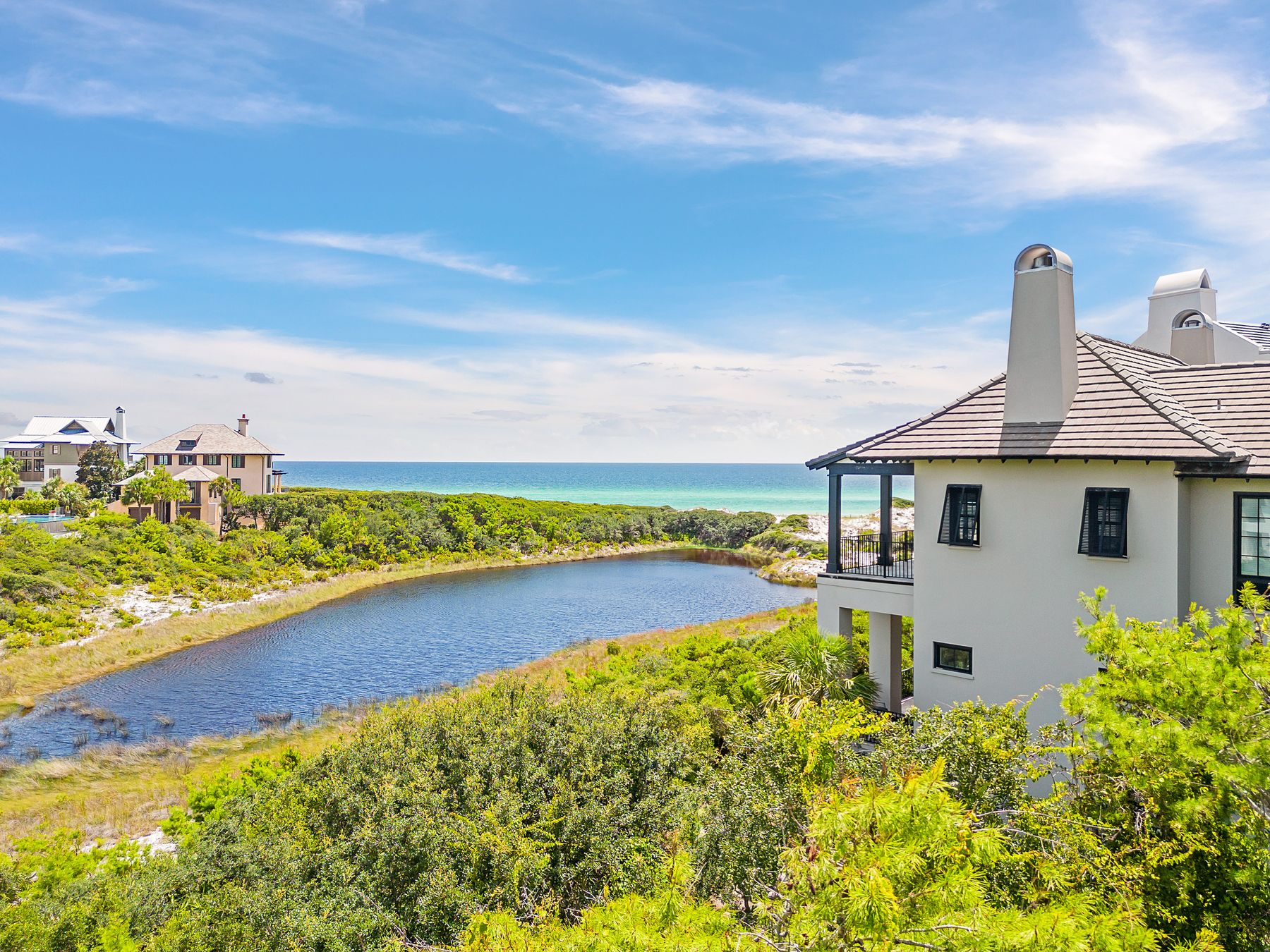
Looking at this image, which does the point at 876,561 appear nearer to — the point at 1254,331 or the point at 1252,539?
the point at 1252,539

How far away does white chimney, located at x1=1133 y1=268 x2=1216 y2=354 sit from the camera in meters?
20.2

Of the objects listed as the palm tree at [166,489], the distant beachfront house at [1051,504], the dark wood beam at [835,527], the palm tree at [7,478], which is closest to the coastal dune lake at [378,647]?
the palm tree at [166,489]

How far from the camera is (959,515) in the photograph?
14.5 metres

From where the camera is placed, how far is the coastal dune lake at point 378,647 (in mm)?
23797

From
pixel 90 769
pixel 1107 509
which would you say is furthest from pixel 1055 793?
pixel 90 769

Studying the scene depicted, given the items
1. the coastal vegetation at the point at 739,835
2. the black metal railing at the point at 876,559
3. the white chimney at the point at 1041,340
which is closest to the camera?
the coastal vegetation at the point at 739,835

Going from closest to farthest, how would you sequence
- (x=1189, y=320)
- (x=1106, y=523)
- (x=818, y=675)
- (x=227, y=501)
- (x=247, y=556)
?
1. (x=1106, y=523)
2. (x=818, y=675)
3. (x=1189, y=320)
4. (x=247, y=556)
5. (x=227, y=501)

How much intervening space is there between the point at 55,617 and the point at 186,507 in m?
21.7

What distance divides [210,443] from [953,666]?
2430 inches

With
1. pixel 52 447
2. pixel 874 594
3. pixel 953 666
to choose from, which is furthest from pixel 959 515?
pixel 52 447

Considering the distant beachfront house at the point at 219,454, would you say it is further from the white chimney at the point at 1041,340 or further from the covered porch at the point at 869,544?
the white chimney at the point at 1041,340

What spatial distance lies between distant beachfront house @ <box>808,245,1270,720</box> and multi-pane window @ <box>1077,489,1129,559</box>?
26mm

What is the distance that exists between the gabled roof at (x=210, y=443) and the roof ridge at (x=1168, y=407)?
200 ft

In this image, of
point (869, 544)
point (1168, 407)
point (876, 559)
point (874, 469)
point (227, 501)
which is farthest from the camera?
point (227, 501)
